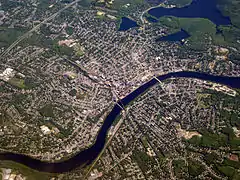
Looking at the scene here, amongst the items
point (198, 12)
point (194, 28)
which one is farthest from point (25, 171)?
point (198, 12)

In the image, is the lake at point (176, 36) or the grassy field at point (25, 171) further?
the lake at point (176, 36)

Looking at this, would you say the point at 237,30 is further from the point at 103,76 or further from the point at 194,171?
the point at 194,171

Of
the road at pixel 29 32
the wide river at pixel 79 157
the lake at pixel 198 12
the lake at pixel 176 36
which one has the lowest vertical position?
the wide river at pixel 79 157

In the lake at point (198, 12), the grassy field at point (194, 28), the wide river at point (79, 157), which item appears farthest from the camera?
the lake at point (198, 12)

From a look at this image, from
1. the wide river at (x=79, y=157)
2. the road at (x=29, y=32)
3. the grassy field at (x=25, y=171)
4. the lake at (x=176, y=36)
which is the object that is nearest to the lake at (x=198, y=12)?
the lake at (x=176, y=36)

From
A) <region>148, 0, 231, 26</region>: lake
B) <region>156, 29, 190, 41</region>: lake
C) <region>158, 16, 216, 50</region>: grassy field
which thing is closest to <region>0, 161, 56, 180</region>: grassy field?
<region>156, 29, 190, 41</region>: lake

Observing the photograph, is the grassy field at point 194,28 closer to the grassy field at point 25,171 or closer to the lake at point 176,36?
the lake at point 176,36

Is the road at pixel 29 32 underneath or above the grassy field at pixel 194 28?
above

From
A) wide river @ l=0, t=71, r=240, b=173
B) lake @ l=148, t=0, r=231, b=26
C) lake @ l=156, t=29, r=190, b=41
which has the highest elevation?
lake @ l=148, t=0, r=231, b=26

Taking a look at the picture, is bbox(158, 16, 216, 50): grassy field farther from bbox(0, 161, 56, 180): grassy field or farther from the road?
bbox(0, 161, 56, 180): grassy field

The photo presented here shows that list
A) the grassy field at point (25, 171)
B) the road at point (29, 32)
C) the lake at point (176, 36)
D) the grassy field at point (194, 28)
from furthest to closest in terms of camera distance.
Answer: the lake at point (176, 36)
the grassy field at point (194, 28)
the road at point (29, 32)
the grassy field at point (25, 171)

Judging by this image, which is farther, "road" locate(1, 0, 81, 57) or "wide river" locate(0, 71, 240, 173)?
"road" locate(1, 0, 81, 57)

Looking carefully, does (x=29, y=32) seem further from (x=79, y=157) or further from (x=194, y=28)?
(x=194, y=28)
